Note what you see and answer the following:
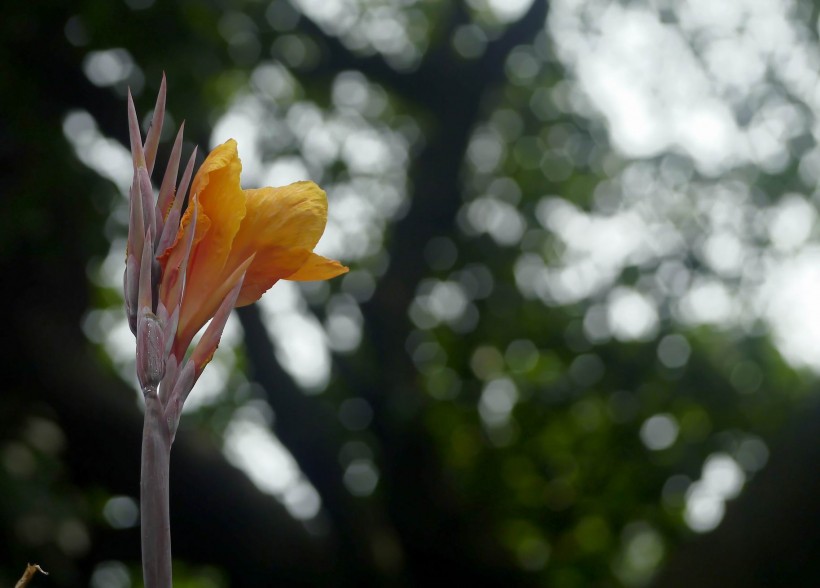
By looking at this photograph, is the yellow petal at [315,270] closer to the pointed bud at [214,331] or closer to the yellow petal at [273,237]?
the yellow petal at [273,237]

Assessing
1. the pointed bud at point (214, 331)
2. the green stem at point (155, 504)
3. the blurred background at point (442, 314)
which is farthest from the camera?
the blurred background at point (442, 314)

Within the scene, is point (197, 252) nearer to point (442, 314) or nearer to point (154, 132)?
point (154, 132)

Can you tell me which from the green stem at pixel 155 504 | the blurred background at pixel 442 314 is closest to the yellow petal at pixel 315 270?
the green stem at pixel 155 504

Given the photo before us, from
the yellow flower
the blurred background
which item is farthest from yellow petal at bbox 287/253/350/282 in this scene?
the blurred background

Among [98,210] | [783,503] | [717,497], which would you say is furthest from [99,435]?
[717,497]

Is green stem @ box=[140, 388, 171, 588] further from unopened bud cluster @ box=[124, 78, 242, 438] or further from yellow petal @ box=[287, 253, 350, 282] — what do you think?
yellow petal @ box=[287, 253, 350, 282]

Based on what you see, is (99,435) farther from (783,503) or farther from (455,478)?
(783,503)

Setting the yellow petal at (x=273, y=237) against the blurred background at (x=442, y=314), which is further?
the blurred background at (x=442, y=314)

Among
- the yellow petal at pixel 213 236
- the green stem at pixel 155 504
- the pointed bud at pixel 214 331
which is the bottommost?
the green stem at pixel 155 504

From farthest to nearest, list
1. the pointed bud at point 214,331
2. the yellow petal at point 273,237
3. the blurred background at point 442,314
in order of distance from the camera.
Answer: the blurred background at point 442,314 < the yellow petal at point 273,237 < the pointed bud at point 214,331
